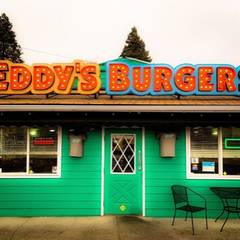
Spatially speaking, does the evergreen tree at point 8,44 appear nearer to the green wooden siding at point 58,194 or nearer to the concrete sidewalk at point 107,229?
the green wooden siding at point 58,194

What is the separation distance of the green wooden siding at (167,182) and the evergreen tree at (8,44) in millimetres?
35022

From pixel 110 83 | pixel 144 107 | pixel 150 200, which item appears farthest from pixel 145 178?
pixel 110 83

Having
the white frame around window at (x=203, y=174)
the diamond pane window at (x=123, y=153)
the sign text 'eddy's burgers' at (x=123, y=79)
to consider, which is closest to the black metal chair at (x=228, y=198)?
the white frame around window at (x=203, y=174)

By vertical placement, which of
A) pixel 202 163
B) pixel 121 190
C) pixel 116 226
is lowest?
pixel 116 226

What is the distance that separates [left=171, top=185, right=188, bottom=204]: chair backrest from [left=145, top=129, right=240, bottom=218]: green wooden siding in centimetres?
34

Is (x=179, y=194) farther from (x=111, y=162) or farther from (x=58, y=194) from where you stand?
(x=58, y=194)

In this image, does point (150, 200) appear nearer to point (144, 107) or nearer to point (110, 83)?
point (144, 107)

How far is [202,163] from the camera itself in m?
9.23

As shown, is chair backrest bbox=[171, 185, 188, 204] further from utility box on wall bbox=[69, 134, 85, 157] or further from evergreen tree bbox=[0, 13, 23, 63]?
evergreen tree bbox=[0, 13, 23, 63]

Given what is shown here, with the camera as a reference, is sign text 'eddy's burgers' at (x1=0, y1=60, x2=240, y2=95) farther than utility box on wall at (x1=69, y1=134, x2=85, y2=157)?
Yes

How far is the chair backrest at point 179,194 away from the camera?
A: 27.6 feet

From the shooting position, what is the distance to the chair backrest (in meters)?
8.41

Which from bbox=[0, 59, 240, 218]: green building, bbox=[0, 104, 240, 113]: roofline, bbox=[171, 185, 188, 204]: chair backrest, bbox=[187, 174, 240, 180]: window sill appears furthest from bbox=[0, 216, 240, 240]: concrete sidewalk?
bbox=[0, 104, 240, 113]: roofline

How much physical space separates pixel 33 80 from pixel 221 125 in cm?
517
